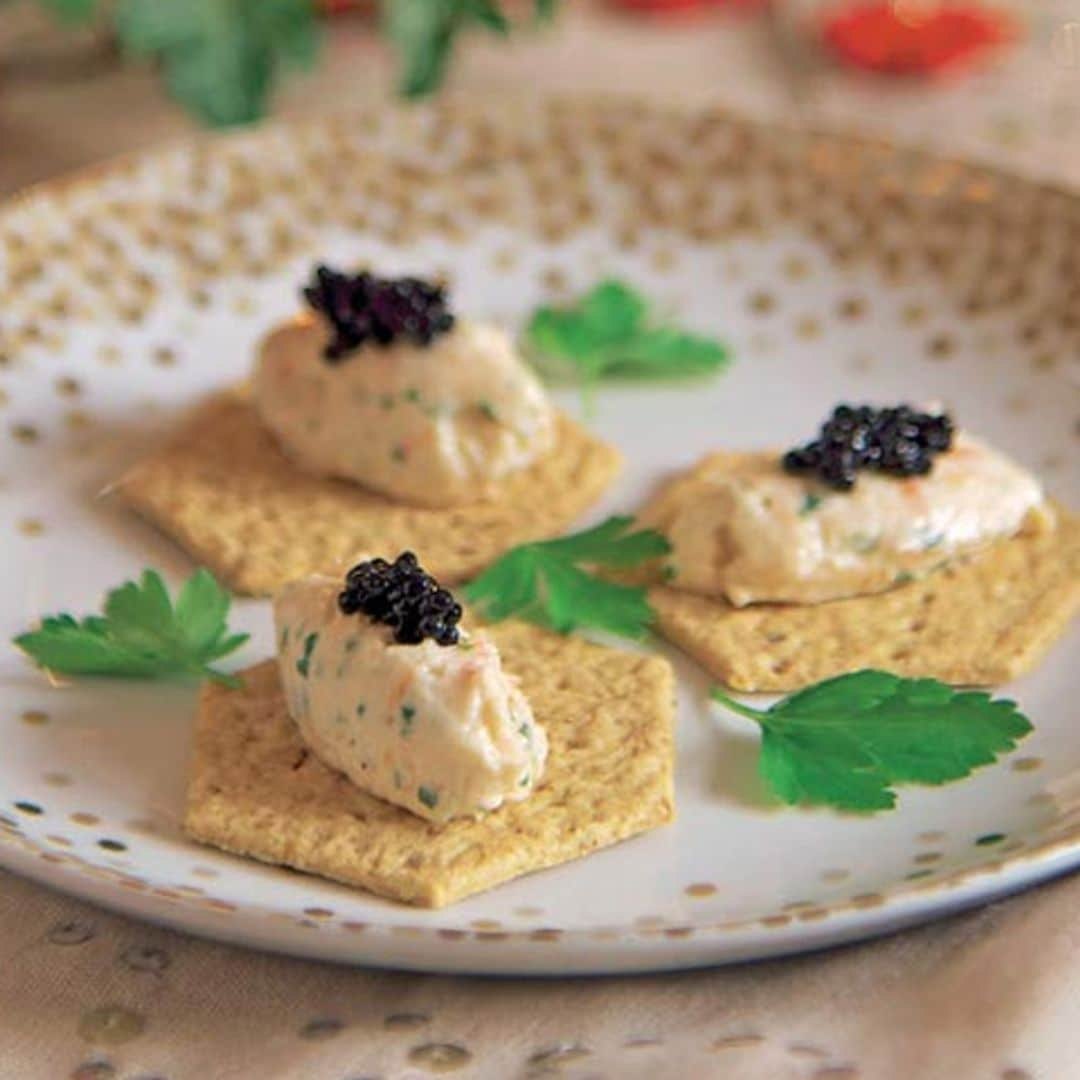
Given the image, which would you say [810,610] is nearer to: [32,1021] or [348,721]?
[348,721]

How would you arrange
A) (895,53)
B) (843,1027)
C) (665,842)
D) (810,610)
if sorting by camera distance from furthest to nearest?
1. (895,53)
2. (810,610)
3. (665,842)
4. (843,1027)

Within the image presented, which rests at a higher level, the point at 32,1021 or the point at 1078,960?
the point at 1078,960

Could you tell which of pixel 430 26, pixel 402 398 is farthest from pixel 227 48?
pixel 402 398

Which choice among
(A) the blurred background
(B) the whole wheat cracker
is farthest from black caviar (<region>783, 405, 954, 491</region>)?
(A) the blurred background

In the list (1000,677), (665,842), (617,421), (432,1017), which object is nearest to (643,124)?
(617,421)

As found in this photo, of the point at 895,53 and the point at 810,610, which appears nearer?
the point at 810,610

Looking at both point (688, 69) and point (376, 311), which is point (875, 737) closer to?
point (376, 311)

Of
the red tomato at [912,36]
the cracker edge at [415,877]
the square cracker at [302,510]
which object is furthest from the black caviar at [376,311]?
the red tomato at [912,36]
